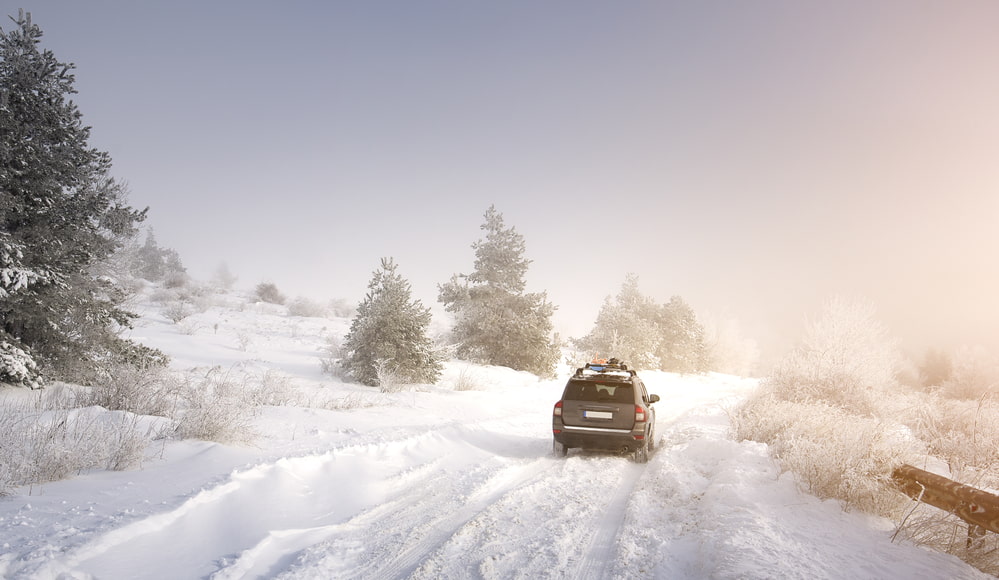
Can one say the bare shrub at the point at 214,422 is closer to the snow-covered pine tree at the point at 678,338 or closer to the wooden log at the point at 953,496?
the wooden log at the point at 953,496

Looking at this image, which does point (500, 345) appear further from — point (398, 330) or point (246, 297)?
point (246, 297)

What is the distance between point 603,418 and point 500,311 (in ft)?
53.9

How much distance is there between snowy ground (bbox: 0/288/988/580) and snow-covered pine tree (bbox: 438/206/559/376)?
15240 mm

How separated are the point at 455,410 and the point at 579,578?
922cm

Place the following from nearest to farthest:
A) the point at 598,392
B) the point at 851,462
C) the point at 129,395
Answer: the point at 851,462 → the point at 129,395 → the point at 598,392

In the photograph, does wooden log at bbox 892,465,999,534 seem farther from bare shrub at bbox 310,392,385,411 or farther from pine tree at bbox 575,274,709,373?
pine tree at bbox 575,274,709,373

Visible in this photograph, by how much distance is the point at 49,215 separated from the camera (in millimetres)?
8734

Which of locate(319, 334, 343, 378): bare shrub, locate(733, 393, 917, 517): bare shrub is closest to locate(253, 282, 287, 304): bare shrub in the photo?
locate(319, 334, 343, 378): bare shrub

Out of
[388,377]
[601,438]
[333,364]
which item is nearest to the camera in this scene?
[601,438]

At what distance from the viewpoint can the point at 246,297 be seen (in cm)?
3775

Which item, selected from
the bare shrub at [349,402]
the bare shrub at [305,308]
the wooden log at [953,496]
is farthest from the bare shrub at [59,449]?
the bare shrub at [305,308]

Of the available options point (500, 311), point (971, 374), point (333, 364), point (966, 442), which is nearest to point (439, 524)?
point (966, 442)

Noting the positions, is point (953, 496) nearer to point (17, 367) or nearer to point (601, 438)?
point (601, 438)

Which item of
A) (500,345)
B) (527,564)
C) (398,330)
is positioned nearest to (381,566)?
(527,564)
